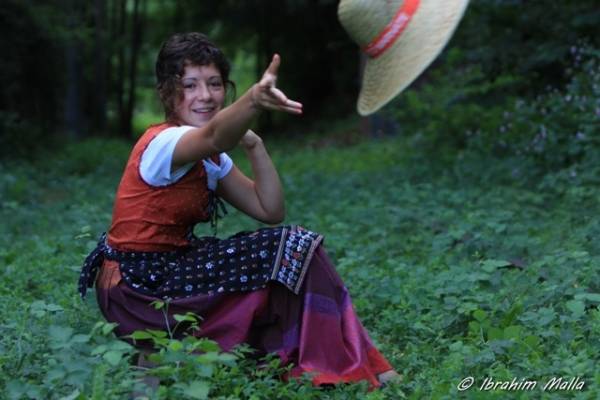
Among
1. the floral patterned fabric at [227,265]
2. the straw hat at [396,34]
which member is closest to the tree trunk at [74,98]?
the straw hat at [396,34]

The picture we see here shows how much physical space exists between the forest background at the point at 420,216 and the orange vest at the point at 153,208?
447 mm

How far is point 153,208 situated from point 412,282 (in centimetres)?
195

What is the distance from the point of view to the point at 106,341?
3.84 m

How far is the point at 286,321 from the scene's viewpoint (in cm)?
433

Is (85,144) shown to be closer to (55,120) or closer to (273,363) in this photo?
(55,120)

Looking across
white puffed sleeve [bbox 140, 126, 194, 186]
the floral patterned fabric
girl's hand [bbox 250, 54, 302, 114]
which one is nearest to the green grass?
the floral patterned fabric

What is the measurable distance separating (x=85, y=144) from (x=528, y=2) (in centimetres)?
984

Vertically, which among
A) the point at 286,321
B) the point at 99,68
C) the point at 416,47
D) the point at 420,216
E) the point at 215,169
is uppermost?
the point at 416,47

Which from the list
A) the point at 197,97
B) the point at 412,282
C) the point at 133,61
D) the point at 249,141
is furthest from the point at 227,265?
the point at 133,61

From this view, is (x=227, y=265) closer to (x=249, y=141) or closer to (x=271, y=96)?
(x=249, y=141)

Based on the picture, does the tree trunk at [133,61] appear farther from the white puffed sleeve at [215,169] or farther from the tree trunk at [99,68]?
the white puffed sleeve at [215,169]

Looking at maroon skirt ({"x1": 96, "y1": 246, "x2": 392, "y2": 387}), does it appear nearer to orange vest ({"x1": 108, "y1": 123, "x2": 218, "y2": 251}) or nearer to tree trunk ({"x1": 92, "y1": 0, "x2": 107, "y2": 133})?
orange vest ({"x1": 108, "y1": 123, "x2": 218, "y2": 251})

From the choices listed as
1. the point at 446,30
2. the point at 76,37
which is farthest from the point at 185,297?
the point at 76,37

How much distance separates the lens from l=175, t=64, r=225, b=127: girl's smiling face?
174 inches
